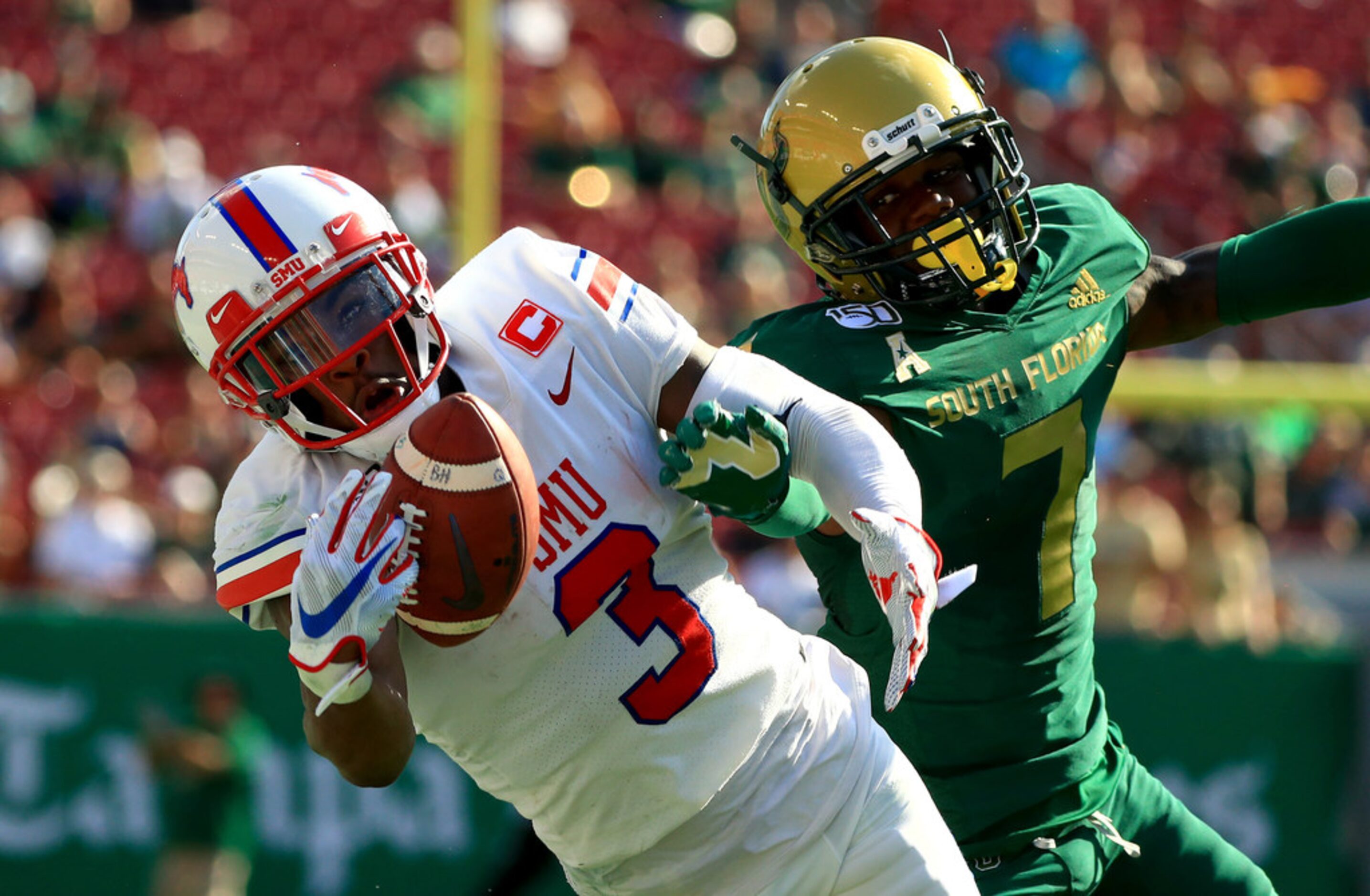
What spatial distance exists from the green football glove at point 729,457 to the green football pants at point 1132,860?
953 millimetres

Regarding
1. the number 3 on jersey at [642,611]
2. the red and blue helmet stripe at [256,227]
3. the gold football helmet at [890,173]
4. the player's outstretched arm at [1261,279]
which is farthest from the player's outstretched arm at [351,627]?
the player's outstretched arm at [1261,279]

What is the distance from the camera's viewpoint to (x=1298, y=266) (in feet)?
10.9

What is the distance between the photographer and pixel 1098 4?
1134 centimetres

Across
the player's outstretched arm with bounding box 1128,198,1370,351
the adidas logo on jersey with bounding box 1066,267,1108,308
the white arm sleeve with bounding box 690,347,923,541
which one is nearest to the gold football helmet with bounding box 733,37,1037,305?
the adidas logo on jersey with bounding box 1066,267,1108,308

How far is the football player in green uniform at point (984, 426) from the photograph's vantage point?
2996mm

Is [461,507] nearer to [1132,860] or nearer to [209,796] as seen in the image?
[1132,860]

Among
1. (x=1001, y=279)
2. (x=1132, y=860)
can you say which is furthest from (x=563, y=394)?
(x=1132, y=860)

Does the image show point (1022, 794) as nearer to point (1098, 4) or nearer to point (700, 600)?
point (700, 600)

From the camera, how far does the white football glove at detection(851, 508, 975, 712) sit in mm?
2352

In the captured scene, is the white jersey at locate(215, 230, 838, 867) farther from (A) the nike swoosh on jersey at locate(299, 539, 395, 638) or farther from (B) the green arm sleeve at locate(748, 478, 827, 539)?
(A) the nike swoosh on jersey at locate(299, 539, 395, 638)

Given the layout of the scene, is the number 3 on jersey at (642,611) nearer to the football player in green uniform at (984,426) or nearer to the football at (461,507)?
the football at (461,507)

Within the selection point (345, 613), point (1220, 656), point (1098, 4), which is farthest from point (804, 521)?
point (1098, 4)

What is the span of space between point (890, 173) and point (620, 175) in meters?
7.28

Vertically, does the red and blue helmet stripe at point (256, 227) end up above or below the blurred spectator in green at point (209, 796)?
above
